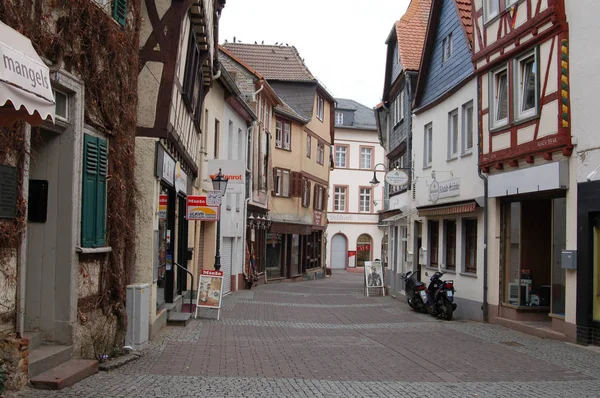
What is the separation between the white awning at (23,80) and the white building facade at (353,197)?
54278 mm

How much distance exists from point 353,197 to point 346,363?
51.2 meters

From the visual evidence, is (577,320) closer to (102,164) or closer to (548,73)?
(548,73)

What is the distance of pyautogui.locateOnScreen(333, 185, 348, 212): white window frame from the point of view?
61.2 metres

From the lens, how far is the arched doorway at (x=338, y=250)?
2376 inches

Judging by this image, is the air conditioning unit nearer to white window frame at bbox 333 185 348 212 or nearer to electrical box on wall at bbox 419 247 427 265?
electrical box on wall at bbox 419 247 427 265

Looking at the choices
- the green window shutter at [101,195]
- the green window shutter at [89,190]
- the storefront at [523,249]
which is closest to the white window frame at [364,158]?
the storefront at [523,249]

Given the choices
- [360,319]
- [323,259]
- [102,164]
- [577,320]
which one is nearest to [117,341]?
[102,164]

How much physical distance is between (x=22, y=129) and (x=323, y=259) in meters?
42.4

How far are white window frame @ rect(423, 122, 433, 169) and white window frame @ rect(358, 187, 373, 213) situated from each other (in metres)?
38.3

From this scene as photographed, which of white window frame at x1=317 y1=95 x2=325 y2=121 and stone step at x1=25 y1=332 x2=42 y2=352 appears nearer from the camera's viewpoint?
stone step at x1=25 y1=332 x2=42 y2=352

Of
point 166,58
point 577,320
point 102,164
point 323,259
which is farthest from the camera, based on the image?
point 323,259

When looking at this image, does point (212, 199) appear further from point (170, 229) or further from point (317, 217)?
point (317, 217)

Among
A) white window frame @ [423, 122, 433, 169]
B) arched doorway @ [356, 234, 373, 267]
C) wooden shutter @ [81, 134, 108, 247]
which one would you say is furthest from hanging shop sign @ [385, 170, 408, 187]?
arched doorway @ [356, 234, 373, 267]

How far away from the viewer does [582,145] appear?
41.6ft
